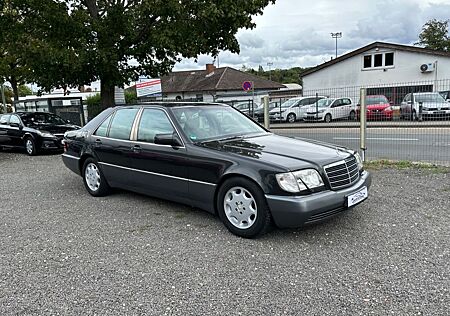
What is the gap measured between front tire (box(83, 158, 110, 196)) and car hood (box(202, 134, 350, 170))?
2333mm

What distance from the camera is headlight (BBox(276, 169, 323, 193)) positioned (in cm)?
390

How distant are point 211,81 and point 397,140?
121 ft

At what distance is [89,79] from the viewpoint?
13148mm

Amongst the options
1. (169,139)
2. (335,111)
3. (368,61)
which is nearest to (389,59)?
(368,61)

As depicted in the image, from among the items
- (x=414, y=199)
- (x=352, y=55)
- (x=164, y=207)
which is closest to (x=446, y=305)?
(x=414, y=199)

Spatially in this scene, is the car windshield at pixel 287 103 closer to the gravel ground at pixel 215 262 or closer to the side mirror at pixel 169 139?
the gravel ground at pixel 215 262

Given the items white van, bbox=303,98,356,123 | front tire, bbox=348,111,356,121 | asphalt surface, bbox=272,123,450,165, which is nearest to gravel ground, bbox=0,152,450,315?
asphalt surface, bbox=272,123,450,165

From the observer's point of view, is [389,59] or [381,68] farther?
[381,68]

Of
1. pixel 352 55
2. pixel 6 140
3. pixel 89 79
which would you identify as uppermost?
pixel 352 55

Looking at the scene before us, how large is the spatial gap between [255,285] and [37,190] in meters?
5.46

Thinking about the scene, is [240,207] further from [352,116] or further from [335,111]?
[335,111]

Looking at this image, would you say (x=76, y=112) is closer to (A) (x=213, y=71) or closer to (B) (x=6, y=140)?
(B) (x=6, y=140)

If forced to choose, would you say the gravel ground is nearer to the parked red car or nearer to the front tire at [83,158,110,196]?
the front tire at [83,158,110,196]

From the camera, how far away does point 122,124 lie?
589 centimetres
